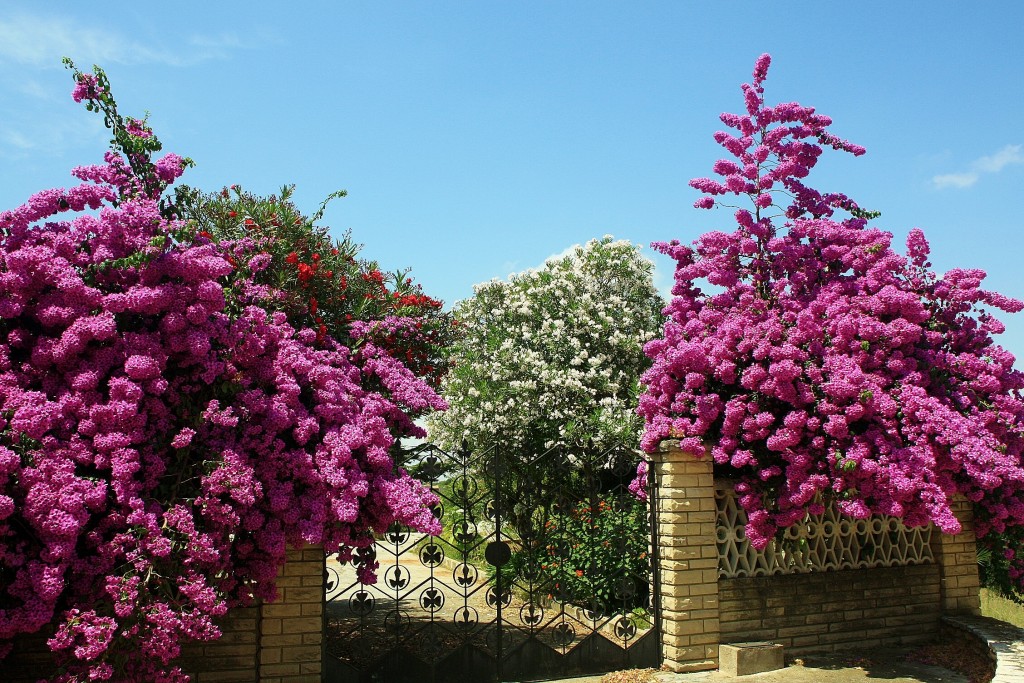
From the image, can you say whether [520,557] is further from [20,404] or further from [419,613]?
[20,404]

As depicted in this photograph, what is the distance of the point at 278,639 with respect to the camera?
23.9 ft

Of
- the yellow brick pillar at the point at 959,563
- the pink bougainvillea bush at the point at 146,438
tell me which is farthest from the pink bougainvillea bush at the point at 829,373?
the pink bougainvillea bush at the point at 146,438

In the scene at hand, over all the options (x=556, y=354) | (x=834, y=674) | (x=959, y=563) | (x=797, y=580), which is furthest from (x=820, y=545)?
(x=556, y=354)

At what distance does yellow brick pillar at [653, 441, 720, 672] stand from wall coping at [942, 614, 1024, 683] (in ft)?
8.54

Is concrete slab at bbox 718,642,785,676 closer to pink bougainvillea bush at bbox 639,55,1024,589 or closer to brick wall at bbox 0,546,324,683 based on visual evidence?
pink bougainvillea bush at bbox 639,55,1024,589

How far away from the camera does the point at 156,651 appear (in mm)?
5965

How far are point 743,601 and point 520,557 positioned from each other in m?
3.19

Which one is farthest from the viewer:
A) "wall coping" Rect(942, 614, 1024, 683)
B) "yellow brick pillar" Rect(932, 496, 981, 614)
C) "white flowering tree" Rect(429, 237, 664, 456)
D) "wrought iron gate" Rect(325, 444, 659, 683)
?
"white flowering tree" Rect(429, 237, 664, 456)

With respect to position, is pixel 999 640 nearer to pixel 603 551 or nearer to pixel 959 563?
pixel 959 563

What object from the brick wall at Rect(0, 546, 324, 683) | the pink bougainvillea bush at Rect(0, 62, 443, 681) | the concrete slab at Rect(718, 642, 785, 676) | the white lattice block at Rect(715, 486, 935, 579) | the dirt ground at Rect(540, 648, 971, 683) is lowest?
the dirt ground at Rect(540, 648, 971, 683)

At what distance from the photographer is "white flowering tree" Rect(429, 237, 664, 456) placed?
14.2 metres

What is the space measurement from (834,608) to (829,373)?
2738 mm

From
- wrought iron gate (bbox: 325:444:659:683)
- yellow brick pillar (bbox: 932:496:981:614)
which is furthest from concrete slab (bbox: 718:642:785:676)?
yellow brick pillar (bbox: 932:496:981:614)

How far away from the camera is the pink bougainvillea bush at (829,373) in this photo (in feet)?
27.8
